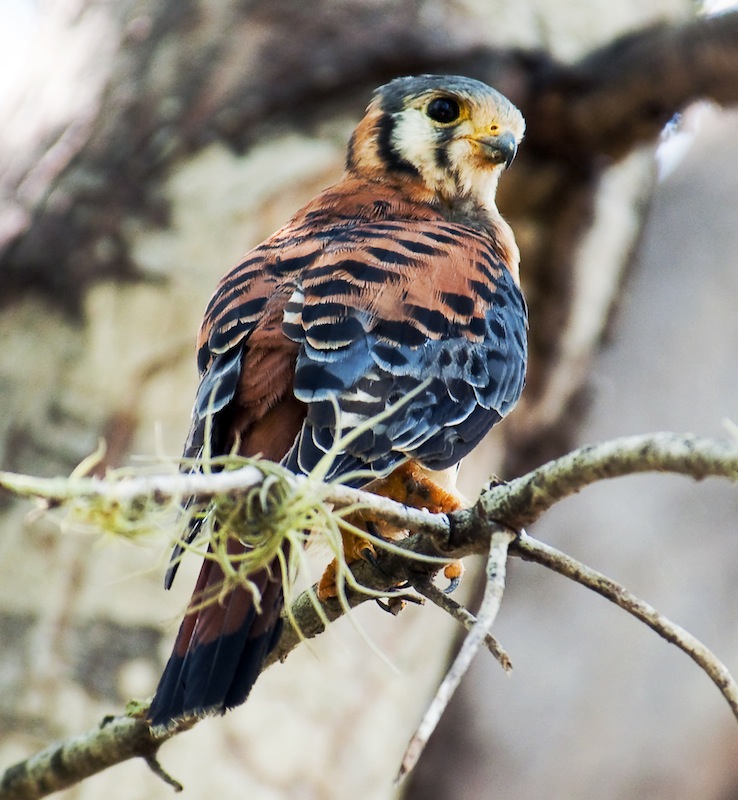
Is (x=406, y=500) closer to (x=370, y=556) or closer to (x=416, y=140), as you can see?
(x=370, y=556)

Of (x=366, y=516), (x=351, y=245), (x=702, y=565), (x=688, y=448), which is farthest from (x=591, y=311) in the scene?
(x=688, y=448)

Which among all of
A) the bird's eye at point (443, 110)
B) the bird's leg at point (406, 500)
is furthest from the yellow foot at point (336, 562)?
the bird's eye at point (443, 110)

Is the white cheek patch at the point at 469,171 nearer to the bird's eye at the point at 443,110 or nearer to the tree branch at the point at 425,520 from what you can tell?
the bird's eye at the point at 443,110

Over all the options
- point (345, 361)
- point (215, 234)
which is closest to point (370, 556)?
point (345, 361)

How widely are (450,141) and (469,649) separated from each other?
204 centimetres

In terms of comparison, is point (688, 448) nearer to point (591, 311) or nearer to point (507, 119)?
point (507, 119)

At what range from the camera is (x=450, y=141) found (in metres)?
3.07

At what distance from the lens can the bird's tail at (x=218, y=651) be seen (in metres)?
1.74

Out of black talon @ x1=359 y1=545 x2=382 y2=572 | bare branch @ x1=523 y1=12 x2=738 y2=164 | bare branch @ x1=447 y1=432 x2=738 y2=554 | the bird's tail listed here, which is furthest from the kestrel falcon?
bare branch @ x1=523 y1=12 x2=738 y2=164

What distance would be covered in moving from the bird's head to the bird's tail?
157cm

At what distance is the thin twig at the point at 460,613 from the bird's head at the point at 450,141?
143 cm

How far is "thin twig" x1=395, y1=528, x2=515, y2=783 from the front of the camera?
118 cm

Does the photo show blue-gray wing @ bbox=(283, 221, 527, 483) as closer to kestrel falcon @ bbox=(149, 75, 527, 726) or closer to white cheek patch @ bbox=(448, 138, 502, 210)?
kestrel falcon @ bbox=(149, 75, 527, 726)

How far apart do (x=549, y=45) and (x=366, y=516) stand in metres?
3.35
